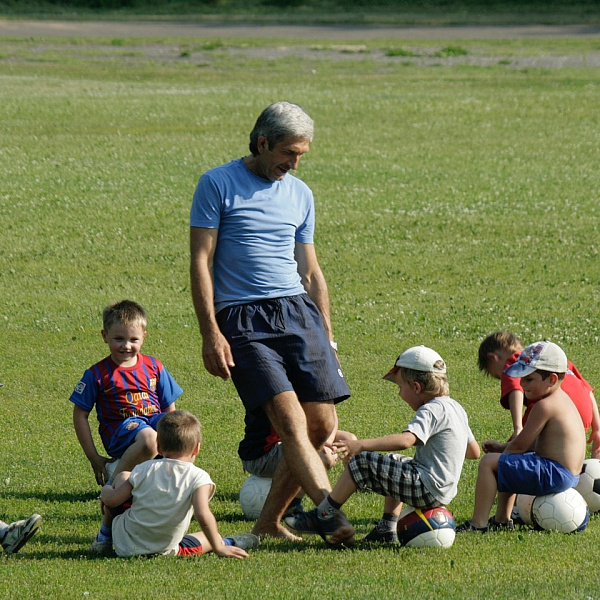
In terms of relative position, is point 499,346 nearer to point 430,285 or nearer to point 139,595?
point 139,595

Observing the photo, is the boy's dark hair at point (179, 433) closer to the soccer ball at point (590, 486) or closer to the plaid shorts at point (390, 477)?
the plaid shorts at point (390, 477)

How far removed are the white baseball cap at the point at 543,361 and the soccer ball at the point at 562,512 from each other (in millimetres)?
722

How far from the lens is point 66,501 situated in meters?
7.10

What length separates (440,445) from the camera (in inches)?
238

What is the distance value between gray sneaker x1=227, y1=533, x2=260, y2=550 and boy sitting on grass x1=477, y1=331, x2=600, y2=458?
6.46ft

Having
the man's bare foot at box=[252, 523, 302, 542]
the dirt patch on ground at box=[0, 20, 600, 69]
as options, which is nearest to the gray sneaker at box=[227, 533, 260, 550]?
the man's bare foot at box=[252, 523, 302, 542]

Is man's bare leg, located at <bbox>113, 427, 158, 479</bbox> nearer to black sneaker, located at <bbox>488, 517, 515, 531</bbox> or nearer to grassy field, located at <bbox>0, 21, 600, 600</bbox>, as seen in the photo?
grassy field, located at <bbox>0, 21, 600, 600</bbox>

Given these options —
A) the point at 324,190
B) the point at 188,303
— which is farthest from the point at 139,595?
the point at 324,190

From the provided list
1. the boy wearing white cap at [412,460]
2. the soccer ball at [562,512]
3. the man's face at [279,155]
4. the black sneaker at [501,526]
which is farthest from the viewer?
the black sneaker at [501,526]

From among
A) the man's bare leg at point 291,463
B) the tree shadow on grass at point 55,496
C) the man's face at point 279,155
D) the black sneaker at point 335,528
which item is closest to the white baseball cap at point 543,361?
the man's bare leg at point 291,463

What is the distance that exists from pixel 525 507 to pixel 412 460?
841 mm

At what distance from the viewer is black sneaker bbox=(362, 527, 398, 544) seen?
241 inches

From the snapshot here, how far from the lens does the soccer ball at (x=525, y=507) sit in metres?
6.45

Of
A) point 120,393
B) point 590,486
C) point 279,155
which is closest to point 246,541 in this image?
point 120,393
